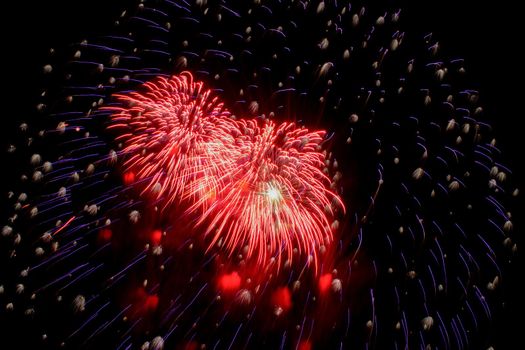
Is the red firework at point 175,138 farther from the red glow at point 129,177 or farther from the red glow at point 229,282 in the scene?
the red glow at point 229,282

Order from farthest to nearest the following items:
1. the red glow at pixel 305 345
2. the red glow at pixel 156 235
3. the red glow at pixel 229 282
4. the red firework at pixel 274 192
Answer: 1. the red glow at pixel 156 235
2. the red glow at pixel 229 282
3. the red glow at pixel 305 345
4. the red firework at pixel 274 192

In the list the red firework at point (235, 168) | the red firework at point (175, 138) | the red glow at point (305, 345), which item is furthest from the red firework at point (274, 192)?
the red glow at point (305, 345)

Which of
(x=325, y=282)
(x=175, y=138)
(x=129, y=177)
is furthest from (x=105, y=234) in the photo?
(x=325, y=282)

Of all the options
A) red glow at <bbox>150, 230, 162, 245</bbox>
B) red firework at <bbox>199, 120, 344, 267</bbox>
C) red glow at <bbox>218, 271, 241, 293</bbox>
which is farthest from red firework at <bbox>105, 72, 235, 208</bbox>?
red glow at <bbox>218, 271, 241, 293</bbox>

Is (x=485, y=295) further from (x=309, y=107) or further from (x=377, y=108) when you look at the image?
(x=309, y=107)

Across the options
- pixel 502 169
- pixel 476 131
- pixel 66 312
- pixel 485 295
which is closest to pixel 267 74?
pixel 476 131
